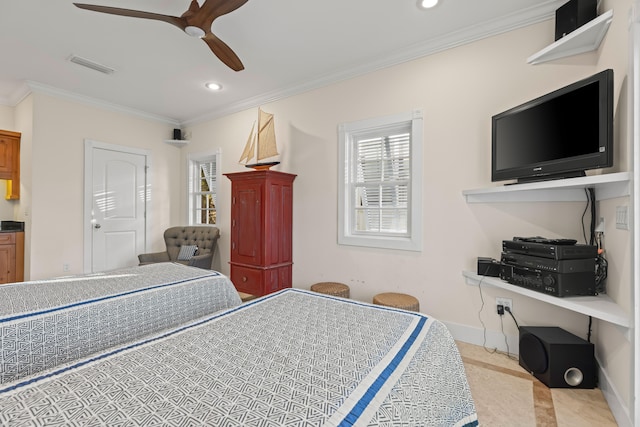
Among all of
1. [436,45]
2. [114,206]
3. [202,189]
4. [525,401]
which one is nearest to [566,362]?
[525,401]

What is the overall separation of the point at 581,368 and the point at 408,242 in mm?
1479

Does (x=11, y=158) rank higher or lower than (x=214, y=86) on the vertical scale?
lower

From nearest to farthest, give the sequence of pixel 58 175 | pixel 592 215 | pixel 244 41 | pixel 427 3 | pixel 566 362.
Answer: pixel 566 362, pixel 592 215, pixel 427 3, pixel 244 41, pixel 58 175

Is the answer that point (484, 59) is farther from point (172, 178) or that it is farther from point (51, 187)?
point (51, 187)

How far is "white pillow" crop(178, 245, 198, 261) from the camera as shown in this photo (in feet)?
13.9

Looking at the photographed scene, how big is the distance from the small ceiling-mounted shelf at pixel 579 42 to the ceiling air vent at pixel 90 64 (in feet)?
13.5

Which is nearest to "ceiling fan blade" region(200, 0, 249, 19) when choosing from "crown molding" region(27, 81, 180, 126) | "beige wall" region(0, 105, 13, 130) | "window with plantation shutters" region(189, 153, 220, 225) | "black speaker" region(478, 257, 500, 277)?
"black speaker" region(478, 257, 500, 277)

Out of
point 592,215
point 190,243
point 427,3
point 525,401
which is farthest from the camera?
point 190,243

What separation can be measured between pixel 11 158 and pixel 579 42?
6.22m

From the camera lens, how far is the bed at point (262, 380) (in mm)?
679

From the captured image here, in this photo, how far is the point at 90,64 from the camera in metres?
3.15

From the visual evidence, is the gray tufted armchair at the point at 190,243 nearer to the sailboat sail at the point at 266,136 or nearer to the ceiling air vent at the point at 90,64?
the sailboat sail at the point at 266,136

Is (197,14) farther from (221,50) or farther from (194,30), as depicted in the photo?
(221,50)

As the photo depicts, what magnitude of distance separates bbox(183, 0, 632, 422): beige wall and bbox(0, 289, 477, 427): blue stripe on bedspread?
1349 mm
